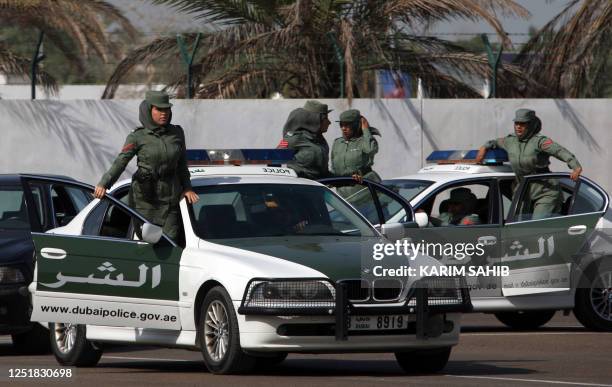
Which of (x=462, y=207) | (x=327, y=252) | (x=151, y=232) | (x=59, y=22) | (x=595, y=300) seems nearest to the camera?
(x=327, y=252)

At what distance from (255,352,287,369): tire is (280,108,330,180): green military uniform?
165 inches

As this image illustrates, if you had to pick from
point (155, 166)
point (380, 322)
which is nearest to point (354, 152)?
point (155, 166)

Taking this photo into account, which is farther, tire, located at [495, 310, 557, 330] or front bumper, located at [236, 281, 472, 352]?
tire, located at [495, 310, 557, 330]

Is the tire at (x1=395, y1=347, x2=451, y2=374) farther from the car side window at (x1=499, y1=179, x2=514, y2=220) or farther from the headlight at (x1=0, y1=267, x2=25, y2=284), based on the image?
the car side window at (x1=499, y1=179, x2=514, y2=220)

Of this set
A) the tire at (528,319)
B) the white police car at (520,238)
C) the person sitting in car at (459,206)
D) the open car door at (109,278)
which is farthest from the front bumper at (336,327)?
the tire at (528,319)

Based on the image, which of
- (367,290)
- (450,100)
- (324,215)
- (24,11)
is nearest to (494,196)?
(324,215)

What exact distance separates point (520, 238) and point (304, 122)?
2.80 meters

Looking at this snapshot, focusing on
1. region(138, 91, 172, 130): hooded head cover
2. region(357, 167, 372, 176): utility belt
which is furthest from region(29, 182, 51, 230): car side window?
region(357, 167, 372, 176): utility belt

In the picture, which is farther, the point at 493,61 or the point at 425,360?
the point at 493,61

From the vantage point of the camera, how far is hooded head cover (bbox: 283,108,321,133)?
15664mm

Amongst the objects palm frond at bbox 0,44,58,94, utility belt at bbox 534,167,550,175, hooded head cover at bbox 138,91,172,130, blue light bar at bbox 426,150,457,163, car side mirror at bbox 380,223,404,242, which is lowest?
car side mirror at bbox 380,223,404,242

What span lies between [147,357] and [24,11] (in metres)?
12.1

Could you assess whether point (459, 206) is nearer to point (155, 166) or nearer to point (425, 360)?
point (155, 166)

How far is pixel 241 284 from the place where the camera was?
32.9ft
